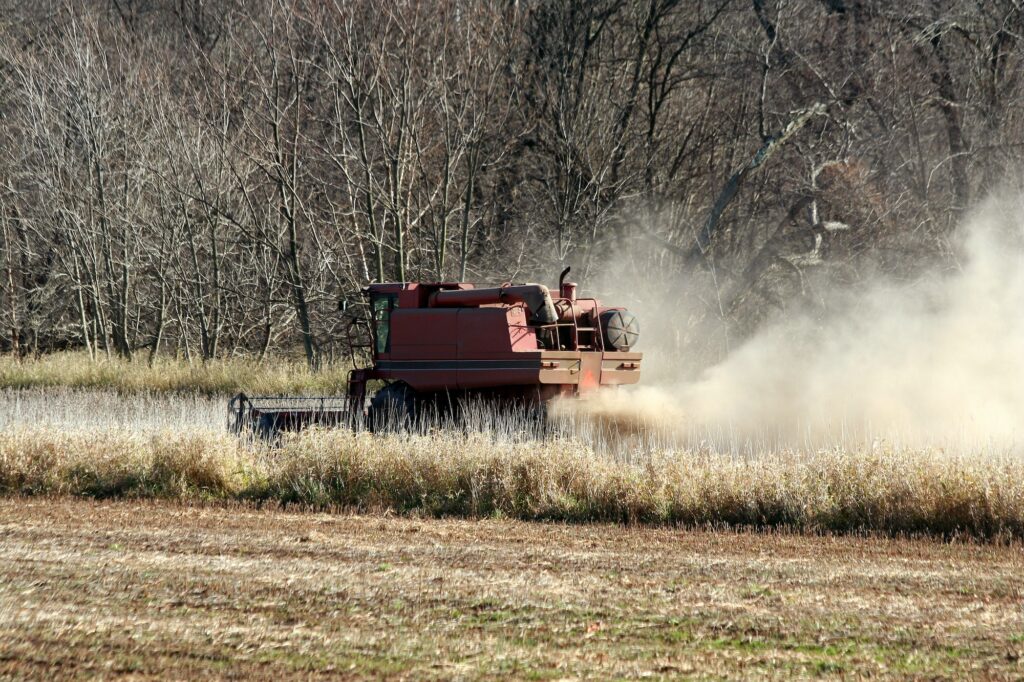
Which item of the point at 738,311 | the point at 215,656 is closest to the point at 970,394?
the point at 738,311

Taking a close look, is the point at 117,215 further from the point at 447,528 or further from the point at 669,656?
the point at 669,656

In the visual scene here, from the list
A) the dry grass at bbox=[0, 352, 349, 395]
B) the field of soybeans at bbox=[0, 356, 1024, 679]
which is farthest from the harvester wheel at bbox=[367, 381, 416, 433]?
the dry grass at bbox=[0, 352, 349, 395]

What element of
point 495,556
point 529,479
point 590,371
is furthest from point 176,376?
point 495,556

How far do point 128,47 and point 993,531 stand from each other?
28.6 meters

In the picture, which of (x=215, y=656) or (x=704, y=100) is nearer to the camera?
(x=215, y=656)

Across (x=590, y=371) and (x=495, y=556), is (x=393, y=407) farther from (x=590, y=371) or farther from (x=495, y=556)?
(x=495, y=556)

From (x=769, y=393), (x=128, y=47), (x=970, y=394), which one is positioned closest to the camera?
(x=970, y=394)

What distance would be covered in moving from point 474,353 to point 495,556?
6.02m

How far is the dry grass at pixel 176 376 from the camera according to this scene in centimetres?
2333

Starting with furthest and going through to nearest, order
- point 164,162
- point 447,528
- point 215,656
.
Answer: point 164,162 → point 447,528 → point 215,656

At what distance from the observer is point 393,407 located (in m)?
15.0

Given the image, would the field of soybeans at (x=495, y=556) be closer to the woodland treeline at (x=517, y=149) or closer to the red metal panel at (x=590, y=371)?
the red metal panel at (x=590, y=371)

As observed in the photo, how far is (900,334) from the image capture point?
62.5 ft

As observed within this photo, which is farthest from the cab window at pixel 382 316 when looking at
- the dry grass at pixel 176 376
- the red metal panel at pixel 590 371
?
the dry grass at pixel 176 376
